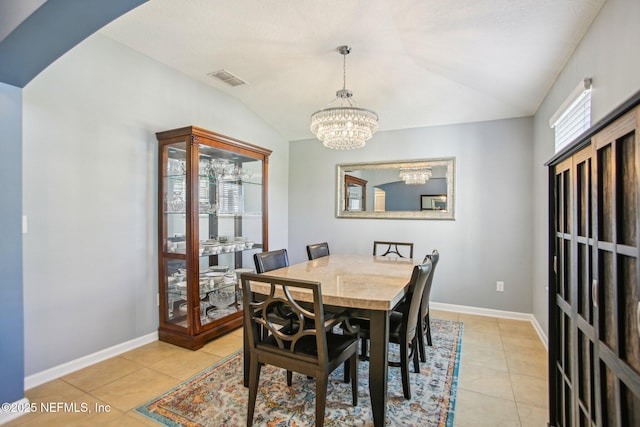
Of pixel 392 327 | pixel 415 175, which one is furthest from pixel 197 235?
pixel 415 175

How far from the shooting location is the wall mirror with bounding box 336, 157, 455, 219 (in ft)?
13.4

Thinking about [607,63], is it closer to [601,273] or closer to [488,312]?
[601,273]

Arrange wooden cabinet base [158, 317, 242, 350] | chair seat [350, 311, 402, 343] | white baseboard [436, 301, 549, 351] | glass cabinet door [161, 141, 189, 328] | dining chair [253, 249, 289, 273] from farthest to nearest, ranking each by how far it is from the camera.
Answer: white baseboard [436, 301, 549, 351] → glass cabinet door [161, 141, 189, 328] → wooden cabinet base [158, 317, 242, 350] → dining chair [253, 249, 289, 273] → chair seat [350, 311, 402, 343]

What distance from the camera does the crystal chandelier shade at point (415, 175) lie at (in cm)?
417

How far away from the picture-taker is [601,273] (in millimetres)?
1036

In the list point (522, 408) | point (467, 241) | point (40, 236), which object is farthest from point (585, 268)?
point (40, 236)

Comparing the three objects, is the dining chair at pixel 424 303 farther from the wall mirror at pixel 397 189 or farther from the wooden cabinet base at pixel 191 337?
the wooden cabinet base at pixel 191 337

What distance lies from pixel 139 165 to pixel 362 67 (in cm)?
236

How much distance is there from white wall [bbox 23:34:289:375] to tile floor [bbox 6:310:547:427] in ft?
0.88

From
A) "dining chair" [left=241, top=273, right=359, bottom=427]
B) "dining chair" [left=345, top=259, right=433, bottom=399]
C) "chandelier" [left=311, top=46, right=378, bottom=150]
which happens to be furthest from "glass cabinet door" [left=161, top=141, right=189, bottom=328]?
"dining chair" [left=345, top=259, right=433, bottom=399]

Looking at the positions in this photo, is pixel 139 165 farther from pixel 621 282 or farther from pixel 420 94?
pixel 621 282

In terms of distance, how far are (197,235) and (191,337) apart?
935 mm

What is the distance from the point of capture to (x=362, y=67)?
10.4ft

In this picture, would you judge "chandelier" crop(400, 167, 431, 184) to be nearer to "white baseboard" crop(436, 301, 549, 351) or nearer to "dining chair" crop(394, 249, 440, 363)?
"white baseboard" crop(436, 301, 549, 351)
